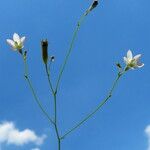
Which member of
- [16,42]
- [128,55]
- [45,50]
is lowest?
[45,50]

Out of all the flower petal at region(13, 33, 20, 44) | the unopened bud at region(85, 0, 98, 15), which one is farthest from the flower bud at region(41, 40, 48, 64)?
the flower petal at region(13, 33, 20, 44)

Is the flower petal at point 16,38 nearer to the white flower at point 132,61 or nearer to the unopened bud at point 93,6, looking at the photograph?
the unopened bud at point 93,6

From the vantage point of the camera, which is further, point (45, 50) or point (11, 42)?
point (11, 42)

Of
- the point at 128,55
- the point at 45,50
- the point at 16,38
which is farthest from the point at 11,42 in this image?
the point at 128,55

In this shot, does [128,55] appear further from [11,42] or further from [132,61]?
[11,42]

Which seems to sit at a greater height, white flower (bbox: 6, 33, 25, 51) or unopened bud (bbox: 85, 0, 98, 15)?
white flower (bbox: 6, 33, 25, 51)

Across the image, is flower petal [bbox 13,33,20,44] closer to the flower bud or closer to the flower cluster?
the flower cluster


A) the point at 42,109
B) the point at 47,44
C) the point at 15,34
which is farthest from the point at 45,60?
the point at 15,34

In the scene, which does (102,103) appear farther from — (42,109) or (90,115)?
(42,109)
